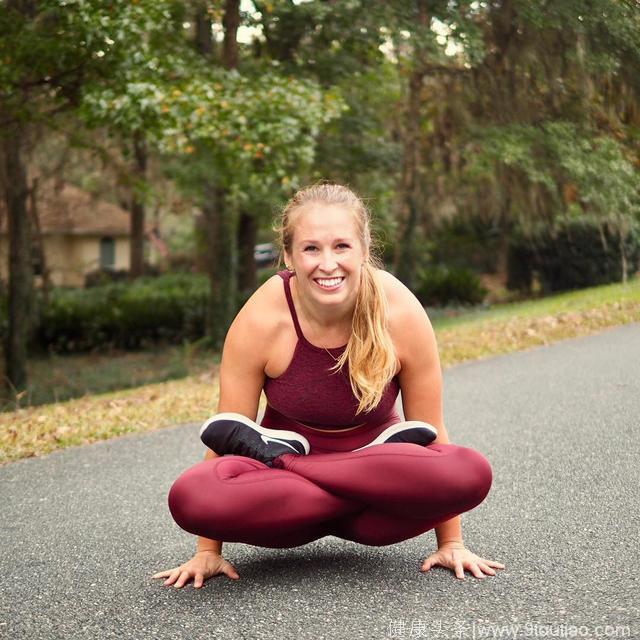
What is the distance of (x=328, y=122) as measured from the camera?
41.7 ft

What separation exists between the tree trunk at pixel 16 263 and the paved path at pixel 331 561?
9400 mm

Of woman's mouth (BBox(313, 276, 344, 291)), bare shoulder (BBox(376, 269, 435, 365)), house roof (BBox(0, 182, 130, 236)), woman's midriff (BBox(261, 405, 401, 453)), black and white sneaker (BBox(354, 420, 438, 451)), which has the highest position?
house roof (BBox(0, 182, 130, 236))

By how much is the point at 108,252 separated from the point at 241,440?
39.0 m

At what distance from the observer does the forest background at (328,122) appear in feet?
33.6

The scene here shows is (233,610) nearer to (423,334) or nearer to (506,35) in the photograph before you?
(423,334)

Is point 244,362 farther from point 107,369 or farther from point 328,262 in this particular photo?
point 107,369

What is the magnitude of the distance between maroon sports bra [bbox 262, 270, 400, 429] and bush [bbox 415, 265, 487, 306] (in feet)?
57.4

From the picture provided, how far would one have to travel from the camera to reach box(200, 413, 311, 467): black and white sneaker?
3.16 meters

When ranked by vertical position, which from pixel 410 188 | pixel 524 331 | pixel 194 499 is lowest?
pixel 524 331

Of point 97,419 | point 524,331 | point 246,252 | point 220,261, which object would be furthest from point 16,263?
point 97,419

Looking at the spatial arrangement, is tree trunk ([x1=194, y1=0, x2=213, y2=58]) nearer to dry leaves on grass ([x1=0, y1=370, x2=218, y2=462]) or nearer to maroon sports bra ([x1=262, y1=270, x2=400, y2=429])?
dry leaves on grass ([x1=0, y1=370, x2=218, y2=462])

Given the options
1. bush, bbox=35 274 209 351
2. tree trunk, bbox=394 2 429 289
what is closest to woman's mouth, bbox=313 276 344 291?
tree trunk, bbox=394 2 429 289

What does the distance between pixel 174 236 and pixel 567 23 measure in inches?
1210

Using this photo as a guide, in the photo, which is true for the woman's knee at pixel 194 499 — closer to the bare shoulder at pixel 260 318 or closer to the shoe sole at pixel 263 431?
the shoe sole at pixel 263 431
